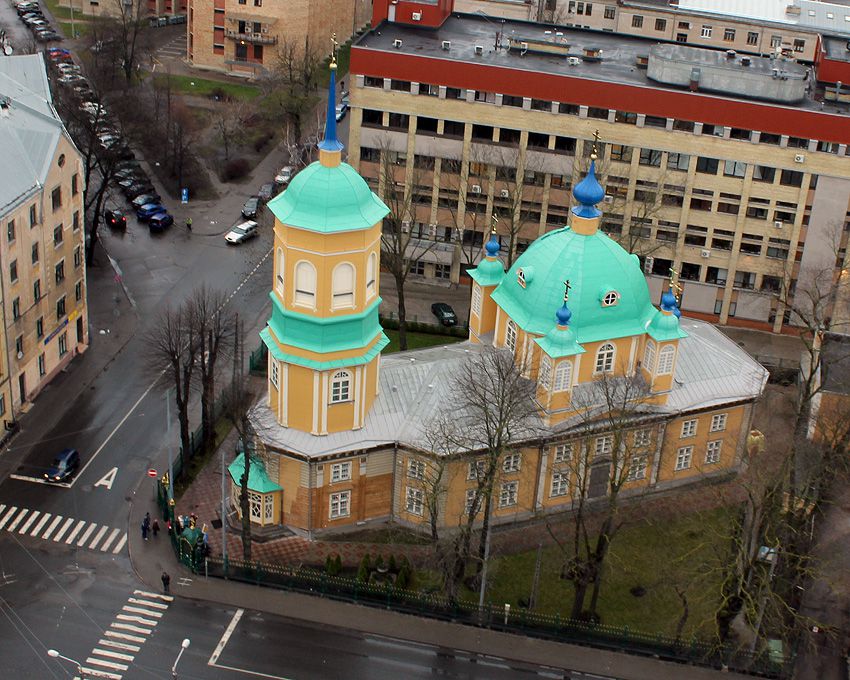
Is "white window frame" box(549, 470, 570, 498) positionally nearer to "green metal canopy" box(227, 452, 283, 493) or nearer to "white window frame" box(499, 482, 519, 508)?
"white window frame" box(499, 482, 519, 508)

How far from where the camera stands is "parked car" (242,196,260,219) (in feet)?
438

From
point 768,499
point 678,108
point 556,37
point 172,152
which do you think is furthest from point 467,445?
point 172,152

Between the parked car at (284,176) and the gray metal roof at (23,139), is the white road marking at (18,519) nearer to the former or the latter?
the gray metal roof at (23,139)

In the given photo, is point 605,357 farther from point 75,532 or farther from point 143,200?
point 143,200

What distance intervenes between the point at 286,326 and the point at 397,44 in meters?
45.8

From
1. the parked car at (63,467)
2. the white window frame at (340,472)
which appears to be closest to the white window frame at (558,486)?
the white window frame at (340,472)

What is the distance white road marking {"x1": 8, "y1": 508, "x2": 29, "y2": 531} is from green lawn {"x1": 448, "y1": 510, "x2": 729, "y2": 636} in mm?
31932

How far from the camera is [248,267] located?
124 metres

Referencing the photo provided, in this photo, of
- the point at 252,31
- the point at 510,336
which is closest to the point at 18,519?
the point at 510,336

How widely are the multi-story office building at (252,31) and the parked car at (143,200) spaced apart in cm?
3965

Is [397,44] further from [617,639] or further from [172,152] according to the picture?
[617,639]

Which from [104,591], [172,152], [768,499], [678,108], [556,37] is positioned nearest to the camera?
[768,499]

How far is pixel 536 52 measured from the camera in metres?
121

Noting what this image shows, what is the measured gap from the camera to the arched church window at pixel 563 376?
280ft
